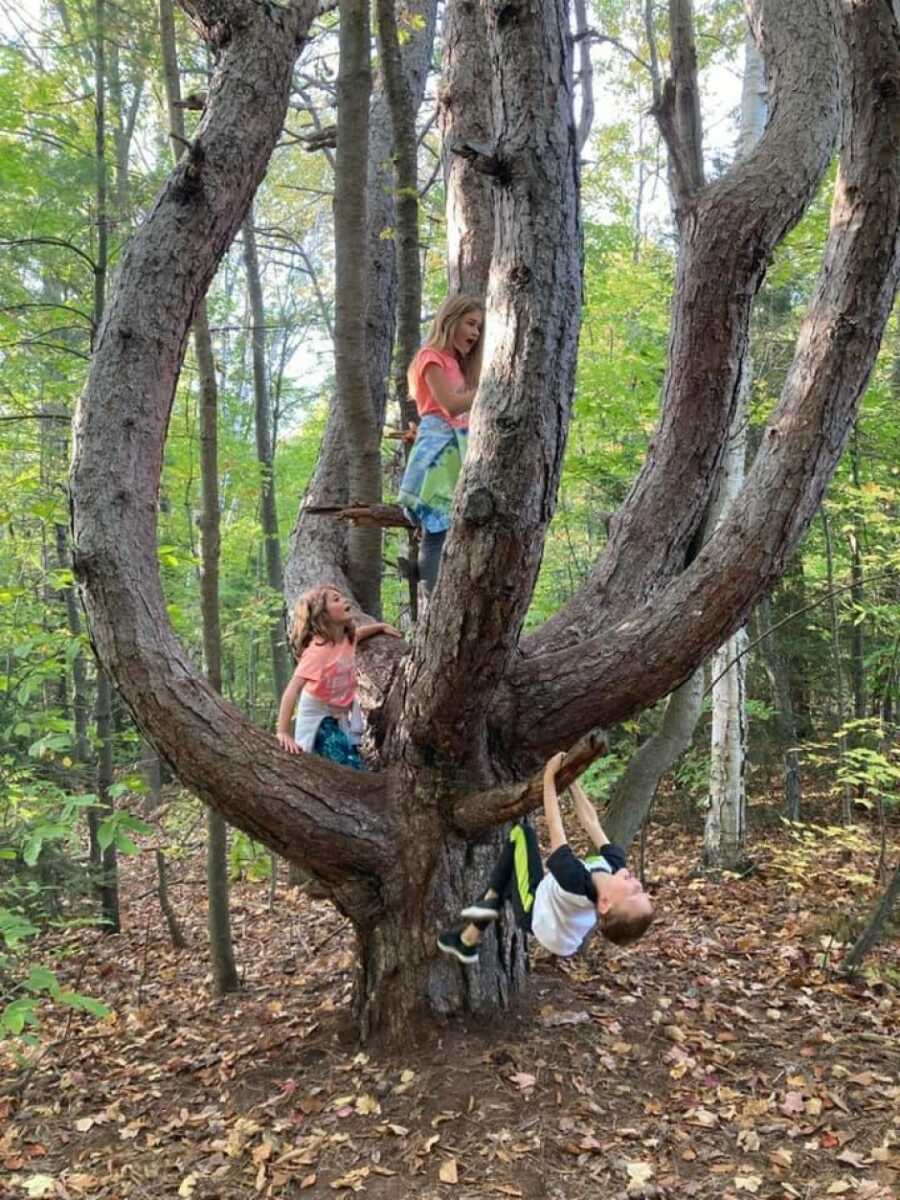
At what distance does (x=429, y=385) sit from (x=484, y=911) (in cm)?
246

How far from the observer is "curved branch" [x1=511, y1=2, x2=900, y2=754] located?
3.30 m

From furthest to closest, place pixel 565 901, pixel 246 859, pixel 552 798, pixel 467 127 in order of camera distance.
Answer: pixel 246 859, pixel 467 127, pixel 565 901, pixel 552 798

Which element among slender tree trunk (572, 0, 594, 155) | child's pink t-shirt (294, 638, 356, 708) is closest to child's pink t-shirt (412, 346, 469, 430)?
child's pink t-shirt (294, 638, 356, 708)

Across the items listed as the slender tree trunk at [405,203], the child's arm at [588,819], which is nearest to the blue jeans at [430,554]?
the slender tree trunk at [405,203]

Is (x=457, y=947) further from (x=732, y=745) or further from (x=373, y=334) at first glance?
(x=732, y=745)

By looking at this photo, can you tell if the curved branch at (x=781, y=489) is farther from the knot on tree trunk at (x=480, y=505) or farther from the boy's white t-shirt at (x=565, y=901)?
the knot on tree trunk at (x=480, y=505)

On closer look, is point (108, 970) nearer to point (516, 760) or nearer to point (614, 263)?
point (516, 760)

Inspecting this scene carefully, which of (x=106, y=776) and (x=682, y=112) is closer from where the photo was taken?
(x=682, y=112)

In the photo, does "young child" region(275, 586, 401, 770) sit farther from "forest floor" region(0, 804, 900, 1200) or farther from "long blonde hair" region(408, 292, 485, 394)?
"forest floor" region(0, 804, 900, 1200)

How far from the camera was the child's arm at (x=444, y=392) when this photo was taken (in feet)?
13.4

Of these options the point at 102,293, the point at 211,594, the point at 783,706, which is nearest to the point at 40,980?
the point at 211,594

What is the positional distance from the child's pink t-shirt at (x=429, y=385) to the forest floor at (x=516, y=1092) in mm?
2996

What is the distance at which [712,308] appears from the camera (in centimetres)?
421

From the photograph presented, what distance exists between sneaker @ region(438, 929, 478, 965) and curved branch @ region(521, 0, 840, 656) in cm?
140
